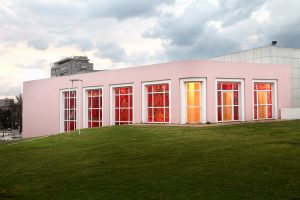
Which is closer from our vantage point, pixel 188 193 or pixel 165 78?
pixel 188 193

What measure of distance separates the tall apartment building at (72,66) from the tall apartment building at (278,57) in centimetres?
12526

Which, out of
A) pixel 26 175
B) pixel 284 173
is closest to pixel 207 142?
pixel 284 173

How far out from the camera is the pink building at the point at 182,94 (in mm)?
31094

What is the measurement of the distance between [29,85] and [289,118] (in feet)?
110

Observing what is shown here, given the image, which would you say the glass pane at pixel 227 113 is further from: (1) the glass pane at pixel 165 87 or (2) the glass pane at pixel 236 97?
(1) the glass pane at pixel 165 87

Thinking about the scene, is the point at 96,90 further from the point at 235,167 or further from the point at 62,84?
the point at 235,167

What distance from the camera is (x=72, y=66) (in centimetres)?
17038

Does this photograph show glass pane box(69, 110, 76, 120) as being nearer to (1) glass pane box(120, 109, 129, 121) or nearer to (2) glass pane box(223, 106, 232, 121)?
(1) glass pane box(120, 109, 129, 121)

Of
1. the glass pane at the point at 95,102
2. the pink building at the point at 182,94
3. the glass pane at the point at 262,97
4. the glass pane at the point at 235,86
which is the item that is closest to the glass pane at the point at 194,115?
the pink building at the point at 182,94

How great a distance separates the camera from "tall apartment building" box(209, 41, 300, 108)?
47719mm

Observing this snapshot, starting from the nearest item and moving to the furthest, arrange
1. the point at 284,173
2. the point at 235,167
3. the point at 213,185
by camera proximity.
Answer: the point at 213,185
the point at 284,173
the point at 235,167

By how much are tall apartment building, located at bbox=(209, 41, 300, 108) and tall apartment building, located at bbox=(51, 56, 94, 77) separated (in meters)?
125

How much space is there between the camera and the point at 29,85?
164 feet

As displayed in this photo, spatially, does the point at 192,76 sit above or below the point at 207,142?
above
